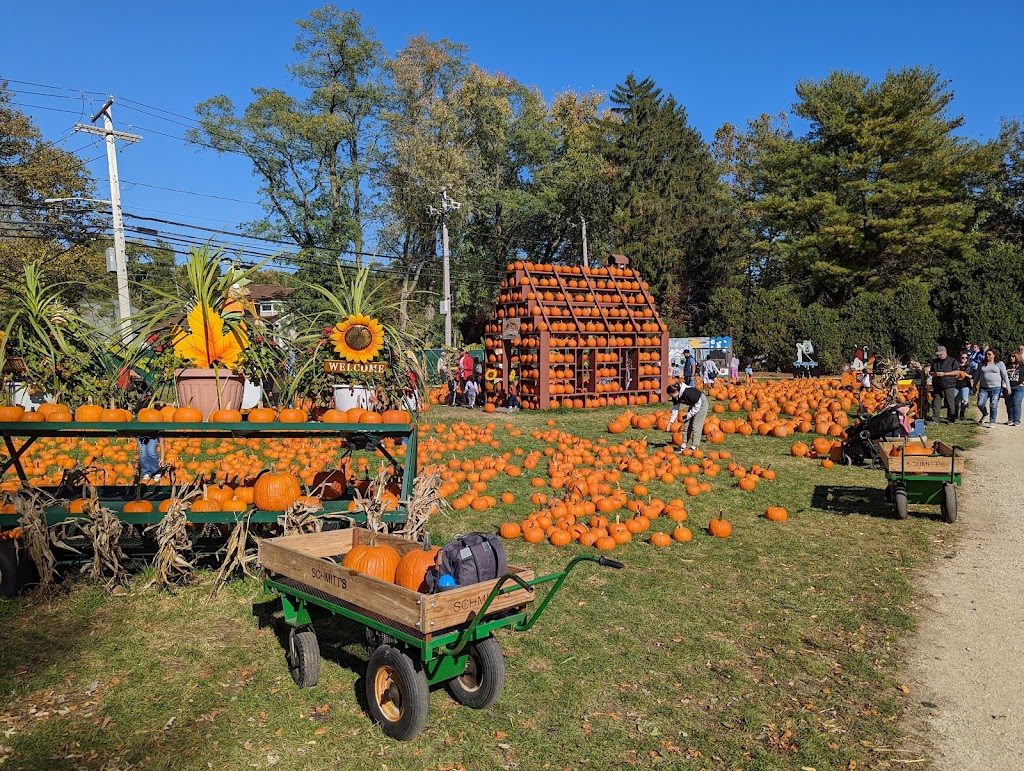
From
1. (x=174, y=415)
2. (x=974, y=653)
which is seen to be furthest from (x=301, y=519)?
(x=974, y=653)

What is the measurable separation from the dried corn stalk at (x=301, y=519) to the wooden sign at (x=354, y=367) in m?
1.26

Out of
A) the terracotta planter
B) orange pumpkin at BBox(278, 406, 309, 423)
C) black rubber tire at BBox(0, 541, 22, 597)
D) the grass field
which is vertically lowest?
the grass field

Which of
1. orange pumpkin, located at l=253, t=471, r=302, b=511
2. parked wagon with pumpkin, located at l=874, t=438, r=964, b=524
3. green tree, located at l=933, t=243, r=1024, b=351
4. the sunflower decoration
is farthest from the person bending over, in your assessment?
green tree, located at l=933, t=243, r=1024, b=351

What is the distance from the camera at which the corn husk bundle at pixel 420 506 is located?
5715mm

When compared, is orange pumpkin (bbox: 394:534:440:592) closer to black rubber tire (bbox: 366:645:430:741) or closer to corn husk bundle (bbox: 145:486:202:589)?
black rubber tire (bbox: 366:645:430:741)

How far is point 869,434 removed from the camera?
11.5 meters

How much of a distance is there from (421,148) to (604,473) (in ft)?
126

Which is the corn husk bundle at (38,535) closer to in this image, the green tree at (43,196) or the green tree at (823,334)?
the green tree at (43,196)

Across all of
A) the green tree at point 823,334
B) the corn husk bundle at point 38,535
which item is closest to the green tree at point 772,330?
the green tree at point 823,334

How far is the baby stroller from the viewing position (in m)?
11.2

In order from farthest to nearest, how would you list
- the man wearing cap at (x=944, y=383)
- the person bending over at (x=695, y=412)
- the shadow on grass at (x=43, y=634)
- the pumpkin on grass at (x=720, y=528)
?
the man wearing cap at (x=944, y=383) < the person bending over at (x=695, y=412) < the pumpkin on grass at (x=720, y=528) < the shadow on grass at (x=43, y=634)

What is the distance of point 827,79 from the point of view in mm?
44938

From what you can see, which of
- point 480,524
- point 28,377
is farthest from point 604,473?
point 28,377

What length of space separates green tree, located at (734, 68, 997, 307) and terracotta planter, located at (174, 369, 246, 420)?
41939 mm
